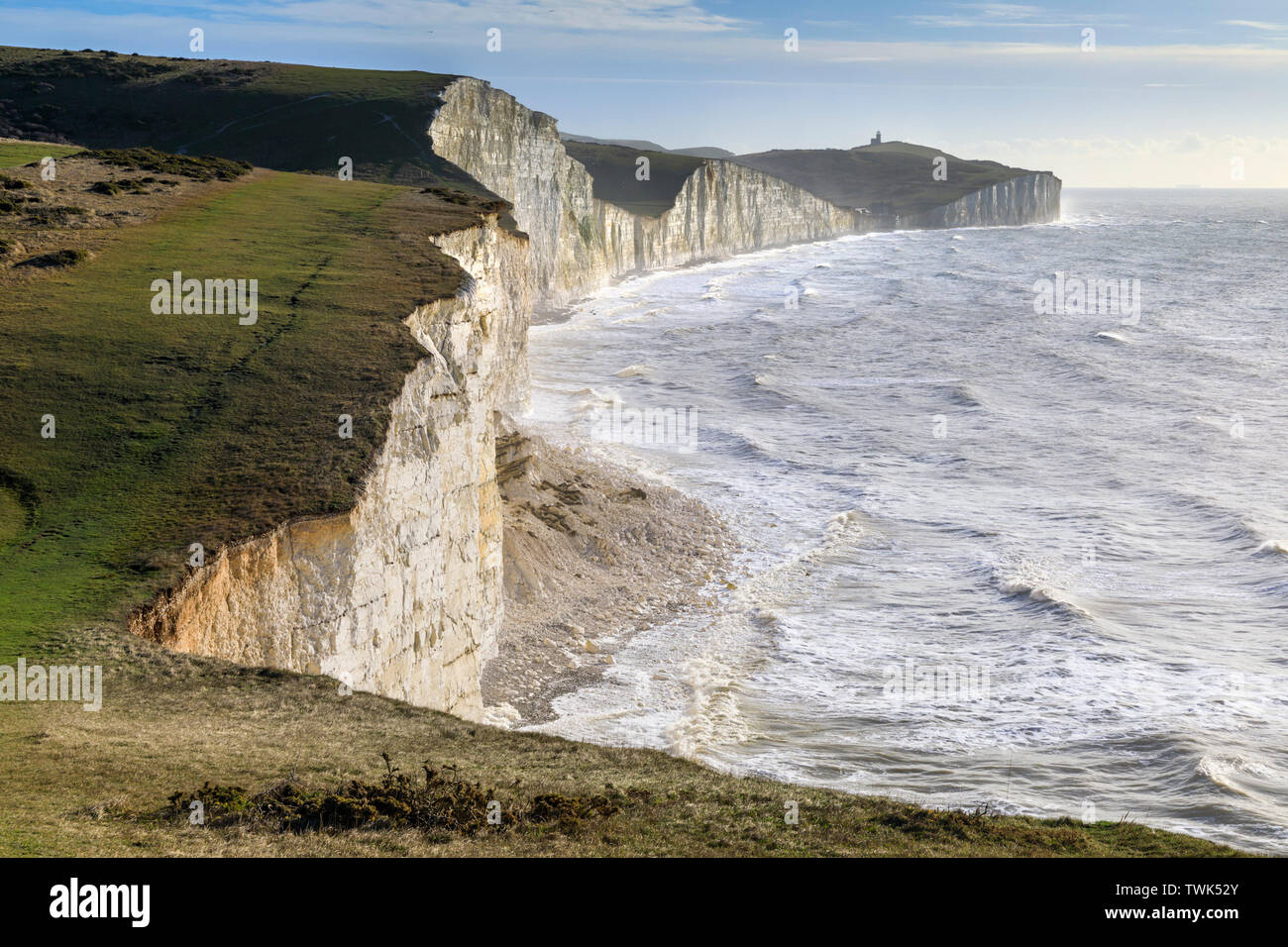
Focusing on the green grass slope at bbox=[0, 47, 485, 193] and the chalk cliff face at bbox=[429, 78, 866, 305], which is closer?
the green grass slope at bbox=[0, 47, 485, 193]

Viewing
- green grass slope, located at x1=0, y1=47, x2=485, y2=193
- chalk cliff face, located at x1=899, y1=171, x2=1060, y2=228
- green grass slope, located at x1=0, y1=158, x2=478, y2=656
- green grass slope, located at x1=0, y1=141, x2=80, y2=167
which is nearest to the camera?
green grass slope, located at x1=0, y1=158, x2=478, y2=656

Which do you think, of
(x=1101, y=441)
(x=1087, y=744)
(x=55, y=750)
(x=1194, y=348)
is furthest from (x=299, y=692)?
(x=1194, y=348)

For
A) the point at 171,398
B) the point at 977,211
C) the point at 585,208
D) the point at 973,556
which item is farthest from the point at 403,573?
the point at 977,211

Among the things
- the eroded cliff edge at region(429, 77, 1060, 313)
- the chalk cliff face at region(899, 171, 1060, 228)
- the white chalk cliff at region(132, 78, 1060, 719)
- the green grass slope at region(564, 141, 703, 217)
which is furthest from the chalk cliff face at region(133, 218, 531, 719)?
the chalk cliff face at region(899, 171, 1060, 228)

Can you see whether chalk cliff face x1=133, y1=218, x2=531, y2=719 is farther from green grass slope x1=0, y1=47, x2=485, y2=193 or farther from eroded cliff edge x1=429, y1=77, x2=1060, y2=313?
eroded cliff edge x1=429, y1=77, x2=1060, y2=313

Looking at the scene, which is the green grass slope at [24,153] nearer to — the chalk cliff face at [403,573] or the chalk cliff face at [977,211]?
the chalk cliff face at [403,573]

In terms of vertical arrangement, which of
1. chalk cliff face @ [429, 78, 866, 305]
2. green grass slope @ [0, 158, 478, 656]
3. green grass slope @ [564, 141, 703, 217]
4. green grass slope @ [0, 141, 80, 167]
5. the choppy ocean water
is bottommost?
the choppy ocean water
